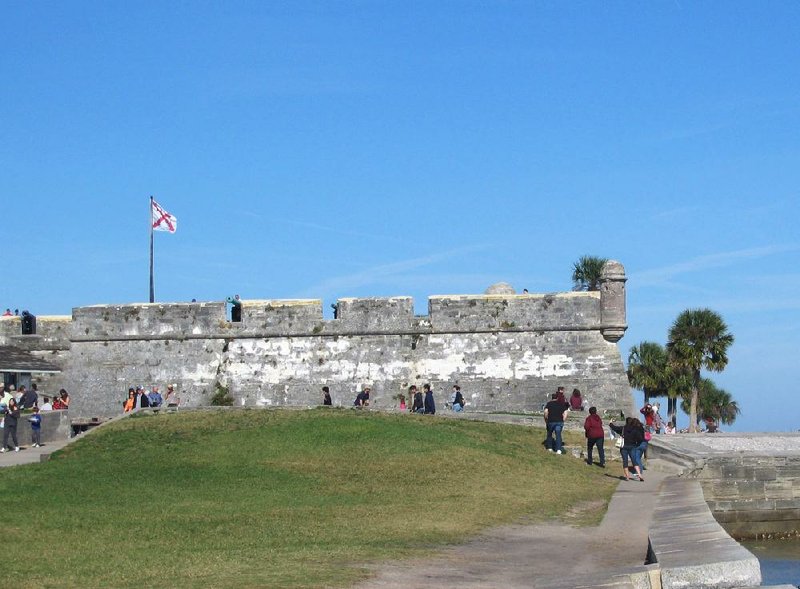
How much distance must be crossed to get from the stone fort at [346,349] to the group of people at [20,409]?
1.76m

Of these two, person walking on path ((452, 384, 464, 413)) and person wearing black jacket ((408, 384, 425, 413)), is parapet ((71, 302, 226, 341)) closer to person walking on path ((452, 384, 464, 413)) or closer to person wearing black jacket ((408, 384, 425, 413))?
person wearing black jacket ((408, 384, 425, 413))

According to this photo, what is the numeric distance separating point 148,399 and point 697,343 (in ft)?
74.4

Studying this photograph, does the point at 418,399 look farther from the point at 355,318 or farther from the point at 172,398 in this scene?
the point at 172,398

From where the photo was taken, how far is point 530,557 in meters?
13.0

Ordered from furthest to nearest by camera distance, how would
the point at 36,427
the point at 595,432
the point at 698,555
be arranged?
the point at 36,427
the point at 595,432
the point at 698,555

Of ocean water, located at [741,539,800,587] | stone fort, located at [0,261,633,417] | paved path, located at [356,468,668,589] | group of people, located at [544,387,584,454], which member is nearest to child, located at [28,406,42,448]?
stone fort, located at [0,261,633,417]

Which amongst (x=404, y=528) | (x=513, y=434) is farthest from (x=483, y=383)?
(x=404, y=528)

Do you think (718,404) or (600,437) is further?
(718,404)

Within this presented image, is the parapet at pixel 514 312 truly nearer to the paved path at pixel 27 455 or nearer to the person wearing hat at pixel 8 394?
the paved path at pixel 27 455

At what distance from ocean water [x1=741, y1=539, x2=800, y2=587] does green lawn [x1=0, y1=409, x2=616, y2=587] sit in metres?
2.83

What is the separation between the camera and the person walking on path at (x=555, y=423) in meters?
23.5

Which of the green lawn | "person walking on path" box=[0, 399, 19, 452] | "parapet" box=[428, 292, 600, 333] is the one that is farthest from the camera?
"parapet" box=[428, 292, 600, 333]

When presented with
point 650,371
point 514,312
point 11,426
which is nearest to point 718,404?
point 650,371

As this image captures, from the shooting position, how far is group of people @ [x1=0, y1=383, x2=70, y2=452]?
2516 centimetres
